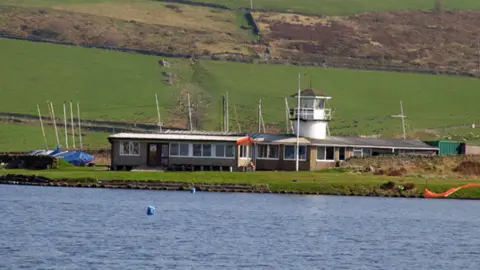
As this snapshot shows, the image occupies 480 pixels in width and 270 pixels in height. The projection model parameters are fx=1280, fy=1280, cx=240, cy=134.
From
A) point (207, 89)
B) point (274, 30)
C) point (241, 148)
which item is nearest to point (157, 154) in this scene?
point (241, 148)

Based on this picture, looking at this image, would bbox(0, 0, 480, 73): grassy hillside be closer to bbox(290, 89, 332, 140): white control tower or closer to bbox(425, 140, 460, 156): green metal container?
bbox(425, 140, 460, 156): green metal container

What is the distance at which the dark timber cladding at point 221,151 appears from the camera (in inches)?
3433

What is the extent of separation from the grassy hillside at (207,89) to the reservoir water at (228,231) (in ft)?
181

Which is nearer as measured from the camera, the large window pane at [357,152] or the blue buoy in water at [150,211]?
the blue buoy in water at [150,211]

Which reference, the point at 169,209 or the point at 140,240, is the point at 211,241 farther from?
the point at 169,209

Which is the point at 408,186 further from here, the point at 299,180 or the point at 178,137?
the point at 178,137

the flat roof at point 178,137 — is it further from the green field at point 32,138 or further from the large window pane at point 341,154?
the green field at point 32,138

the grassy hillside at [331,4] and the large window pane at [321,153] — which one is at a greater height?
the grassy hillside at [331,4]

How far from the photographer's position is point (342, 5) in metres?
188

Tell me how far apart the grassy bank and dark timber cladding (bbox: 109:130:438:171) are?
5.10 m

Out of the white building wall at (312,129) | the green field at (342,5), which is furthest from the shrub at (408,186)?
the green field at (342,5)

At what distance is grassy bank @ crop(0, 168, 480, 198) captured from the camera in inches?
2928

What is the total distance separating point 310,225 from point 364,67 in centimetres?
10094

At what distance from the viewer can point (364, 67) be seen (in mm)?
156250
